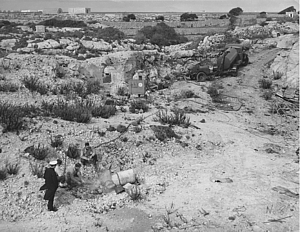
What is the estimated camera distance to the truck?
17.0 meters

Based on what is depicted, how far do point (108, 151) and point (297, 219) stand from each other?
4.55 metres

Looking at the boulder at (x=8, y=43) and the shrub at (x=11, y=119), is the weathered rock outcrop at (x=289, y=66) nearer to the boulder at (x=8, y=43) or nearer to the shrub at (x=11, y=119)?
the shrub at (x=11, y=119)

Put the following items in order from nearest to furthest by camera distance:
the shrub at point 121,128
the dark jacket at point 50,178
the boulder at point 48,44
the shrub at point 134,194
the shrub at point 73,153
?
the dark jacket at point 50,178
the shrub at point 134,194
the shrub at point 73,153
the shrub at point 121,128
the boulder at point 48,44

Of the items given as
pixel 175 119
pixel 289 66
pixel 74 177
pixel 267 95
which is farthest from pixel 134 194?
pixel 289 66

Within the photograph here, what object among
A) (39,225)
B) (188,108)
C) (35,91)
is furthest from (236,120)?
(39,225)

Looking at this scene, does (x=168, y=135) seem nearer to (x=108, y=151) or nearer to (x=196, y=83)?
(x=108, y=151)

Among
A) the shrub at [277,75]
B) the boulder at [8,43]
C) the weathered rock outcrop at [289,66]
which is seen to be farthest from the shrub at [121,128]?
the boulder at [8,43]

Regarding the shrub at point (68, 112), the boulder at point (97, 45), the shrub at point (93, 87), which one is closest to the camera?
the shrub at point (68, 112)

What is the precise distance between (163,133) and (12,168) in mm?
4205

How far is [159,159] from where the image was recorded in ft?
28.7

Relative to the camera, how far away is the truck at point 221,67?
17.0 meters

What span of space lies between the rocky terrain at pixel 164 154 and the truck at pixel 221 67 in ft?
2.99

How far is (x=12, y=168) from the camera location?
7.20 metres

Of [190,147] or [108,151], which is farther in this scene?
[190,147]
